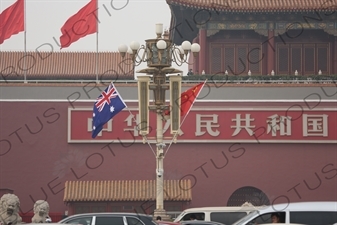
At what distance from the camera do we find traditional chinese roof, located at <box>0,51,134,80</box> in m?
39.1

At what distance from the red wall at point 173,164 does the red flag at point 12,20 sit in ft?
8.45

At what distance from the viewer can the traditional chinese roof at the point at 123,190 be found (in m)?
28.3

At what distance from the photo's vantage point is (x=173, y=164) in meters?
29.1


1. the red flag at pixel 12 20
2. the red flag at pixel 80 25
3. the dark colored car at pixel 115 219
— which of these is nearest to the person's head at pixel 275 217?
the dark colored car at pixel 115 219

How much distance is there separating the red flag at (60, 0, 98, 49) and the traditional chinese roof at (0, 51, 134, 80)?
9383 millimetres

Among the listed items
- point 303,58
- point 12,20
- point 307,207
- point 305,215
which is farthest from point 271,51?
point 305,215

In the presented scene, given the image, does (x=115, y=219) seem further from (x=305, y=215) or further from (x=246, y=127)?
(x=246, y=127)

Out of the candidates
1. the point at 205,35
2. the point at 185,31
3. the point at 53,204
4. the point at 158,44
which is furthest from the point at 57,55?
the point at 158,44

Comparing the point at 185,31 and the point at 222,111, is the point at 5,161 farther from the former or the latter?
the point at 185,31

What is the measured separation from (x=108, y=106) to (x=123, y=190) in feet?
15.6

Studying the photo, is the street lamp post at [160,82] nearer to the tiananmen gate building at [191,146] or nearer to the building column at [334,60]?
the tiananmen gate building at [191,146]

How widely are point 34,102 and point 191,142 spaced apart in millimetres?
4998

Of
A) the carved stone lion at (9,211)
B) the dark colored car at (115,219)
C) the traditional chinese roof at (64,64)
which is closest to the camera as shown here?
the carved stone lion at (9,211)

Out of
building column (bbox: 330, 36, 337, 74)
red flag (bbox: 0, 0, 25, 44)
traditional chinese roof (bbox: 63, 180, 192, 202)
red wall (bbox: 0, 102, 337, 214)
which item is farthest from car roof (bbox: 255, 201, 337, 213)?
building column (bbox: 330, 36, 337, 74)
